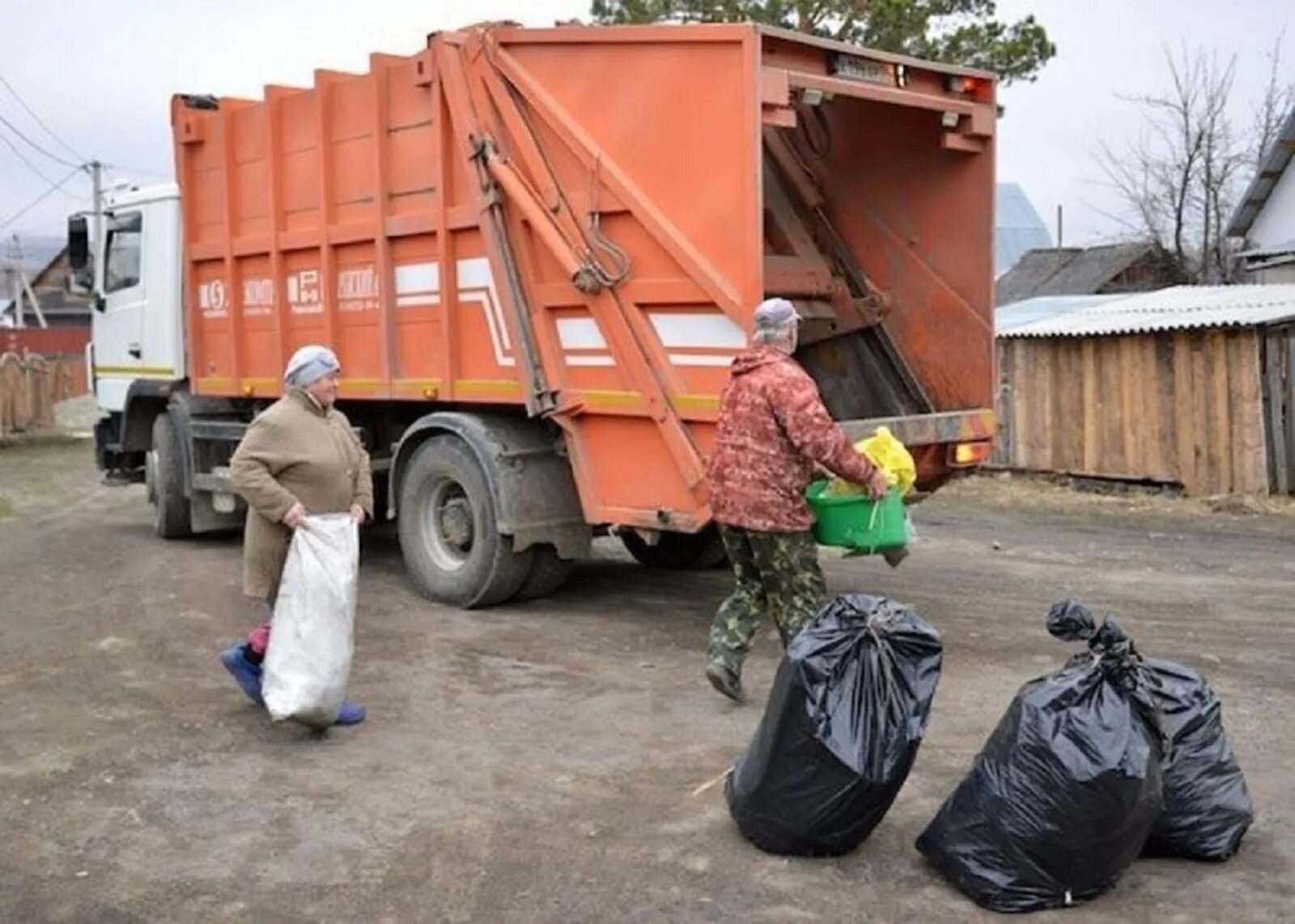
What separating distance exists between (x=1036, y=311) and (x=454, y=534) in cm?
1026

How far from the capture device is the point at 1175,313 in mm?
14023

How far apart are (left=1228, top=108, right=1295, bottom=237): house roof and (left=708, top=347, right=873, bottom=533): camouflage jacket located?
806 inches

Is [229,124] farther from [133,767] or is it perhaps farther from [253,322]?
[133,767]

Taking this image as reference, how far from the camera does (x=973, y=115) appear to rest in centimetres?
762

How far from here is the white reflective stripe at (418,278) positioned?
821cm

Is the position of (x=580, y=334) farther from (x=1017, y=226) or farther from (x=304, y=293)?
(x=1017, y=226)

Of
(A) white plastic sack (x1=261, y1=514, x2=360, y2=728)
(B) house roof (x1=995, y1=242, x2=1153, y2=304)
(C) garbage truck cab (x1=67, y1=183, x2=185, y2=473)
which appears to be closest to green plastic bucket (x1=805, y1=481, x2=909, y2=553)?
(A) white plastic sack (x1=261, y1=514, x2=360, y2=728)

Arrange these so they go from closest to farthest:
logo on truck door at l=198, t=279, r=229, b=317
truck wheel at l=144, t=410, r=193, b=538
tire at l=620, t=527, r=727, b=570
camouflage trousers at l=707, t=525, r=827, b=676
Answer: camouflage trousers at l=707, t=525, r=827, b=676 → tire at l=620, t=527, r=727, b=570 → logo on truck door at l=198, t=279, r=229, b=317 → truck wheel at l=144, t=410, r=193, b=538

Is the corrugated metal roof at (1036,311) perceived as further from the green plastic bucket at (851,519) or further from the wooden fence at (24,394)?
the wooden fence at (24,394)

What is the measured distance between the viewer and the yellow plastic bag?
5.92 m

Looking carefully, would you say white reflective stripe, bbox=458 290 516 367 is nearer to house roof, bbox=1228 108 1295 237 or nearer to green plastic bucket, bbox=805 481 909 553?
green plastic bucket, bbox=805 481 909 553

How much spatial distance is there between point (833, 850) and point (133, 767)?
2.58 metres

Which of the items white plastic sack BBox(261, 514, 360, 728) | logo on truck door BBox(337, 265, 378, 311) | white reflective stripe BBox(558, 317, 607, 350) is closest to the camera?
white plastic sack BBox(261, 514, 360, 728)

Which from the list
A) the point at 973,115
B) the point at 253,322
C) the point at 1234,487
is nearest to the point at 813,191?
the point at 973,115
